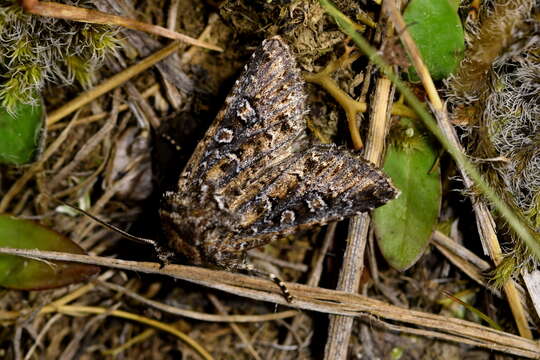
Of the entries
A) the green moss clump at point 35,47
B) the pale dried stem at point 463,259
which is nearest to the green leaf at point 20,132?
the green moss clump at point 35,47

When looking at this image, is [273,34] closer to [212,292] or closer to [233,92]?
[233,92]

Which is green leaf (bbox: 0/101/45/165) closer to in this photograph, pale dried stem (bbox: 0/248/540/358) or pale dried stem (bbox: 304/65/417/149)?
pale dried stem (bbox: 0/248/540/358)

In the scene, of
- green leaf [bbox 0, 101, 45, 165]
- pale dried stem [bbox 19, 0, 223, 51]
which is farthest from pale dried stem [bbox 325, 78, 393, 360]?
green leaf [bbox 0, 101, 45, 165]

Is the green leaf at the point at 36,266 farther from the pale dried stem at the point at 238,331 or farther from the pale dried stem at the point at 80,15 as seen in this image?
the pale dried stem at the point at 80,15

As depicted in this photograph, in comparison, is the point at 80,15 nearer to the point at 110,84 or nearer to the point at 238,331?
the point at 110,84

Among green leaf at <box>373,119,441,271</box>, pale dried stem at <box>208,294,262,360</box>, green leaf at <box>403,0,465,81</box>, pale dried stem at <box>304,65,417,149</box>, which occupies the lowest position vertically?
pale dried stem at <box>208,294,262,360</box>

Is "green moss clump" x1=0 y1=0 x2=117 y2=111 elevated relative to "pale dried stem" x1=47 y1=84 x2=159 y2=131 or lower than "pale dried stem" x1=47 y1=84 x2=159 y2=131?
elevated
